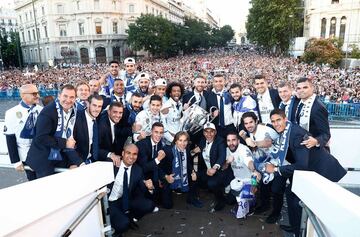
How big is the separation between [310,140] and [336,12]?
162 ft

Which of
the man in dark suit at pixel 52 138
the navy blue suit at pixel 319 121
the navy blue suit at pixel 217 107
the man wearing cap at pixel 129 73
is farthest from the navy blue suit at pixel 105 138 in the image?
the navy blue suit at pixel 319 121

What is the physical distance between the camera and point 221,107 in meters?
5.76

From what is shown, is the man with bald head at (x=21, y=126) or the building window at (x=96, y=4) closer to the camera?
the man with bald head at (x=21, y=126)

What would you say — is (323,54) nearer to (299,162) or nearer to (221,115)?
(221,115)

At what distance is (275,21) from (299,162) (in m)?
47.9

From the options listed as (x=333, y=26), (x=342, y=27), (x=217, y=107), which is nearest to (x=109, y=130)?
(x=217, y=107)

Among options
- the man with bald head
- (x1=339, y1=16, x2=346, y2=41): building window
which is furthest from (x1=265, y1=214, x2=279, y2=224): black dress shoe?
(x1=339, y1=16, x2=346, y2=41): building window

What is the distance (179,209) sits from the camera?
4941 millimetres

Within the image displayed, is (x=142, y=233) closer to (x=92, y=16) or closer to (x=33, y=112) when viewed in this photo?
(x=33, y=112)

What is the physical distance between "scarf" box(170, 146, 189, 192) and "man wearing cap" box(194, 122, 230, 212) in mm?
322

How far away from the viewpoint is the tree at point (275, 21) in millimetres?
46406

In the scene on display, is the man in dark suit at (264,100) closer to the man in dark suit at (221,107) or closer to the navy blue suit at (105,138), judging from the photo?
the man in dark suit at (221,107)

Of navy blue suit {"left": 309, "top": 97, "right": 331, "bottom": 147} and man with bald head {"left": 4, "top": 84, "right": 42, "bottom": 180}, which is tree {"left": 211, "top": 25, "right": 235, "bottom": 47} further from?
man with bald head {"left": 4, "top": 84, "right": 42, "bottom": 180}

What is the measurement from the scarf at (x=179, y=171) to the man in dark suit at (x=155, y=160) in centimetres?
15
